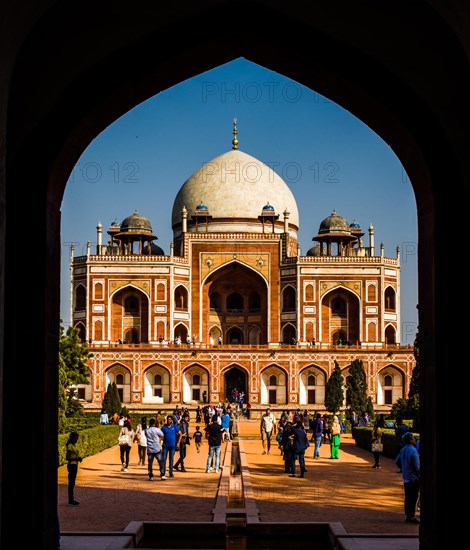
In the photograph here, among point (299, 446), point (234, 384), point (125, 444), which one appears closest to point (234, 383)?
point (234, 384)

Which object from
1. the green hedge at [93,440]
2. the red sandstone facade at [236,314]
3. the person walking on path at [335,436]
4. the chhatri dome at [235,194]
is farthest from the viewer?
the chhatri dome at [235,194]

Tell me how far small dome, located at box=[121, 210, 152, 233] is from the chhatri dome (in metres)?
2.38

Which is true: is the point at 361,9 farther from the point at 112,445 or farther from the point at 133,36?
the point at 112,445

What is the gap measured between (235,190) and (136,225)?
5275 mm

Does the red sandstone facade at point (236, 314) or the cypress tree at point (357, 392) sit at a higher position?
the red sandstone facade at point (236, 314)

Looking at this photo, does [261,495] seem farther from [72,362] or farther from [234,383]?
[234,383]

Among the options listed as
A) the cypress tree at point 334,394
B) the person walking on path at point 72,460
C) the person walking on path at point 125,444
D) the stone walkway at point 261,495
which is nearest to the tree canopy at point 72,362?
the cypress tree at point 334,394

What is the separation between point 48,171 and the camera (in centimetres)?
729

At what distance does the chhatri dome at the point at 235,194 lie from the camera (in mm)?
47594

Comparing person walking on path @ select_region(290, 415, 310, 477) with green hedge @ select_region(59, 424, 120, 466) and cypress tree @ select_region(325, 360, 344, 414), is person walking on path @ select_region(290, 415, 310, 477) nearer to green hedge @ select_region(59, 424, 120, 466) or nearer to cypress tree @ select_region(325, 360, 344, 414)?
green hedge @ select_region(59, 424, 120, 466)

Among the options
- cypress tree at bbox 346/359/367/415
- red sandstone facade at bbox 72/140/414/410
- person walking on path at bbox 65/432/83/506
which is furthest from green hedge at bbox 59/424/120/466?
red sandstone facade at bbox 72/140/414/410

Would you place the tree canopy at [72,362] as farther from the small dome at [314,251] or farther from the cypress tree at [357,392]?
the small dome at [314,251]

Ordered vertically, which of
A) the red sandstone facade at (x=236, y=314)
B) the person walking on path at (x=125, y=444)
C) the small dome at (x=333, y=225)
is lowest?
the person walking on path at (x=125, y=444)

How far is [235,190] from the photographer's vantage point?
4825cm
